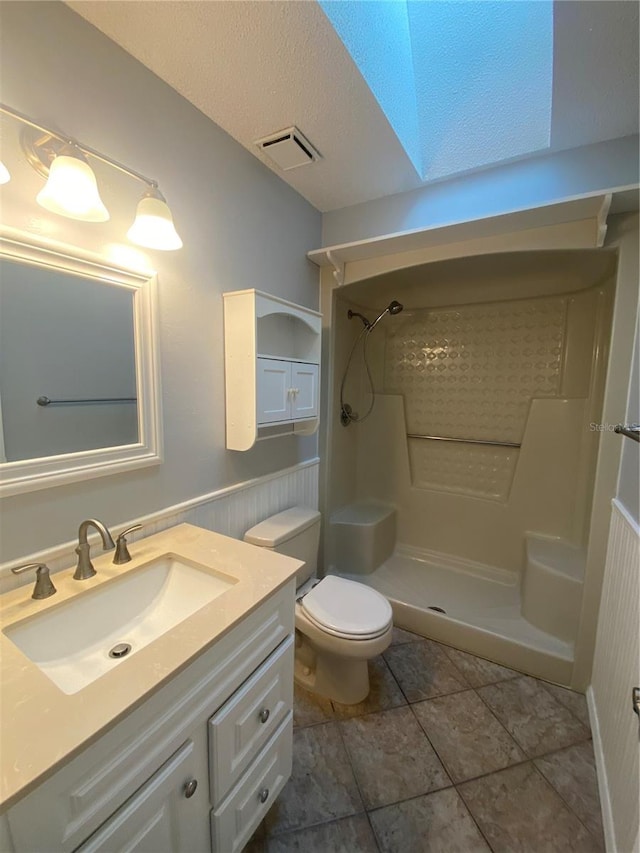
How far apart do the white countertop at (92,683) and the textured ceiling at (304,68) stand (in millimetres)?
1574

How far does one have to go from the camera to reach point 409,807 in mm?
1198

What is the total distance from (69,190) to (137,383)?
21.1 inches

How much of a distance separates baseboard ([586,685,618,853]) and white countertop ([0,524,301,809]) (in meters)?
1.27

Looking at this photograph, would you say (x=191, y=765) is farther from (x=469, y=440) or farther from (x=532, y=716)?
(x=469, y=440)

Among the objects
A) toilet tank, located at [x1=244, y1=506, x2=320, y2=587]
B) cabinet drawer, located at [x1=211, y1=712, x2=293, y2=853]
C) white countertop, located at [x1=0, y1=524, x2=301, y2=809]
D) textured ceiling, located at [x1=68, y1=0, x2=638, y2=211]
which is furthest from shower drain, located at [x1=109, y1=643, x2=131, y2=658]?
textured ceiling, located at [x1=68, y1=0, x2=638, y2=211]

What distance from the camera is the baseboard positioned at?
3.59 feet

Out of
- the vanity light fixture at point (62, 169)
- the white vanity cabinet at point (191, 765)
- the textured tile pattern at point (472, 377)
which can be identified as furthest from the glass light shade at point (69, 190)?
the textured tile pattern at point (472, 377)

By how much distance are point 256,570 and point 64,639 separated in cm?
50

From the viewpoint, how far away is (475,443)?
97.7 inches

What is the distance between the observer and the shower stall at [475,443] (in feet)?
6.22

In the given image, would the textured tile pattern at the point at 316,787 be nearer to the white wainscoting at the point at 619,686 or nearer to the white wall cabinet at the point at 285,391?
the white wainscoting at the point at 619,686

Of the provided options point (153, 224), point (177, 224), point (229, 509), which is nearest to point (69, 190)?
point (153, 224)

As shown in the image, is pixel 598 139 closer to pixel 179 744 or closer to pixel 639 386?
pixel 639 386

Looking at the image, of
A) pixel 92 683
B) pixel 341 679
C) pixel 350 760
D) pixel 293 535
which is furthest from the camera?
pixel 293 535
